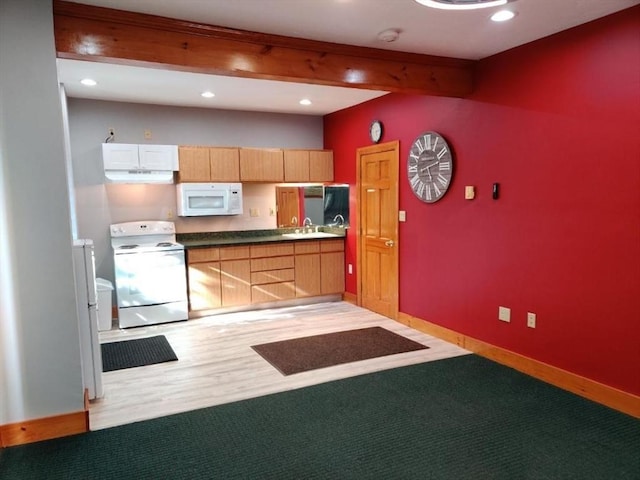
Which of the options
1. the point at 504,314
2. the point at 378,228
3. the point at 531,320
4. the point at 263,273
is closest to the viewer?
the point at 531,320

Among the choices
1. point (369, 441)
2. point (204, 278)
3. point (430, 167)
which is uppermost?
point (430, 167)

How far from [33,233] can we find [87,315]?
2.39 feet

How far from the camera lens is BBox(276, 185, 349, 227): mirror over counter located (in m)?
6.24

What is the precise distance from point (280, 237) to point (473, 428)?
12.3 ft

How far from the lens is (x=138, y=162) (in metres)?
5.14

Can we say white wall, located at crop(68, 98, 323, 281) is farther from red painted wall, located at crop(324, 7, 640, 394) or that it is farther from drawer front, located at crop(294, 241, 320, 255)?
red painted wall, located at crop(324, 7, 640, 394)

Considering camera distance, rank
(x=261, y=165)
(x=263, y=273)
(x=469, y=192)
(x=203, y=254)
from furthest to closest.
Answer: (x=261, y=165) < (x=263, y=273) < (x=203, y=254) < (x=469, y=192)

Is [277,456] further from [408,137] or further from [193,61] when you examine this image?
[408,137]

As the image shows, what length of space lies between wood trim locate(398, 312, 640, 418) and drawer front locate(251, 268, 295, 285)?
193cm

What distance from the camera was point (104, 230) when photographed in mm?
5336

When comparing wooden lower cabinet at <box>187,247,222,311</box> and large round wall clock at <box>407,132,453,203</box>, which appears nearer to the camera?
large round wall clock at <box>407,132,453,203</box>

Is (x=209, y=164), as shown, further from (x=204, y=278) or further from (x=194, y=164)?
(x=204, y=278)

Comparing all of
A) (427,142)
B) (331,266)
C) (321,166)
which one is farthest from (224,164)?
(427,142)

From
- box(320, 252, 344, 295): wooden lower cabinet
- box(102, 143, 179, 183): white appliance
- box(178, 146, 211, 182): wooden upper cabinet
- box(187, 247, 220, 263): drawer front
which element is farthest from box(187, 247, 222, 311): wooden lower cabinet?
box(320, 252, 344, 295): wooden lower cabinet
